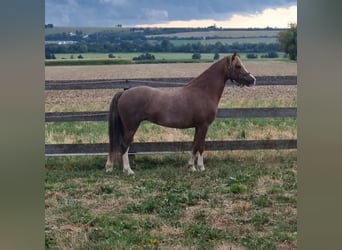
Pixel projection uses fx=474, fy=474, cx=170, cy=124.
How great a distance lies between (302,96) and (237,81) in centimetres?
138

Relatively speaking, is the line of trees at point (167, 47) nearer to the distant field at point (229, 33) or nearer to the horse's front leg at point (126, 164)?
the distant field at point (229, 33)

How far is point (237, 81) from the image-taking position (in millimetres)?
2008

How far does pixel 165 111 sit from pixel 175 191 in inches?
14.9

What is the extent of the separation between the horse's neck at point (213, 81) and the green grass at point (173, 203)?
287 millimetres

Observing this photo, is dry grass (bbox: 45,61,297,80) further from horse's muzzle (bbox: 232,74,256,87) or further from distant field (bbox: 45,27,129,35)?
distant field (bbox: 45,27,129,35)

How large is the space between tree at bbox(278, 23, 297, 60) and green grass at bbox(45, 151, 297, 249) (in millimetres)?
497

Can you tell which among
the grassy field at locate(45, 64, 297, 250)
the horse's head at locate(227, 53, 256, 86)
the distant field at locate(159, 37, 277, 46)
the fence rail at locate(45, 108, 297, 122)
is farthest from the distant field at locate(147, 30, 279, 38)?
the fence rail at locate(45, 108, 297, 122)

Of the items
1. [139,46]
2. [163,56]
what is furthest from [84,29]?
[163,56]

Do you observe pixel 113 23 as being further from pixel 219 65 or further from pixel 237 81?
pixel 237 81

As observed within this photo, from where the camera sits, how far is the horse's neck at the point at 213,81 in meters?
1.95

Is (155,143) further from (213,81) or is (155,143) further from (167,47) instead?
(167,47)

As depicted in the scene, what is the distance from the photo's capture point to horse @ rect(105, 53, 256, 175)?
207 centimetres

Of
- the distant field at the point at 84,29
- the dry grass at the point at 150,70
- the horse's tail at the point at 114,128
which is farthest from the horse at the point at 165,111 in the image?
the distant field at the point at 84,29
